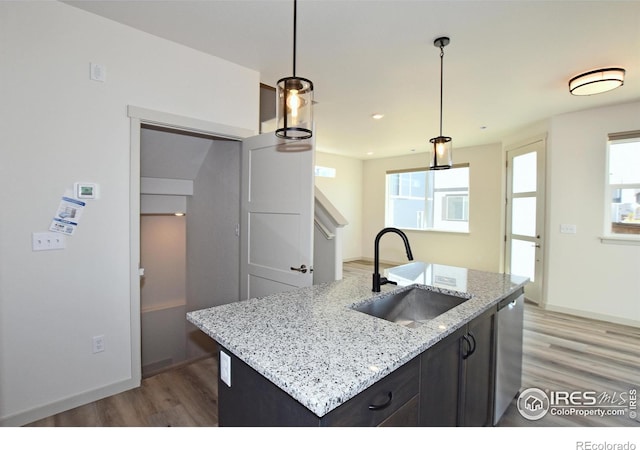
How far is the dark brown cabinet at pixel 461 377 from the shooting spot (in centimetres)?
130

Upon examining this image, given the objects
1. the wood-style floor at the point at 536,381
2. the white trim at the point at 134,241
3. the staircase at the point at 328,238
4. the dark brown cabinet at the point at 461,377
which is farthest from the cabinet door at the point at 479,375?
the white trim at the point at 134,241

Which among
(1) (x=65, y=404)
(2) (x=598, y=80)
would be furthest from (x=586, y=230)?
(1) (x=65, y=404)

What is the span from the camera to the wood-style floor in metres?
2.12

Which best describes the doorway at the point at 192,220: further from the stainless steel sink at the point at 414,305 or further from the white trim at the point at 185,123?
the stainless steel sink at the point at 414,305

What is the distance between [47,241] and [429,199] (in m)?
6.65

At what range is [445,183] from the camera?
6.97 meters

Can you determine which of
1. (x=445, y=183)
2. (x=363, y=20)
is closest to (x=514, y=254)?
(x=445, y=183)

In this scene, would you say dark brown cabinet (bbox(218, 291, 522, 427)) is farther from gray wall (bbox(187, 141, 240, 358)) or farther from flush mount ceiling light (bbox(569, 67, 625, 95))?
flush mount ceiling light (bbox(569, 67, 625, 95))

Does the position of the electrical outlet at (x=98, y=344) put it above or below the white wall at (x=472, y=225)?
below

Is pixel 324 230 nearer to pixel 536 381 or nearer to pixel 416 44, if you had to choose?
pixel 416 44

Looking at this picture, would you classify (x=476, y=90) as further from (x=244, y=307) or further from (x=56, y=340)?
(x=56, y=340)

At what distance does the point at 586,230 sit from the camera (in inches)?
161

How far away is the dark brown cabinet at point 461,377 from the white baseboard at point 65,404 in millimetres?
2192

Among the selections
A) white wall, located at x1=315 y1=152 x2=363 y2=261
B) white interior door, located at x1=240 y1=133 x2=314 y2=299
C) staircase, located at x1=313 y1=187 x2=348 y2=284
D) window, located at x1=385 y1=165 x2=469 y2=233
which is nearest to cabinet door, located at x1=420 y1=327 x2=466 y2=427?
white interior door, located at x1=240 y1=133 x2=314 y2=299
